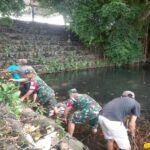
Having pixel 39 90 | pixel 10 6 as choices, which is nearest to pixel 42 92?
pixel 39 90

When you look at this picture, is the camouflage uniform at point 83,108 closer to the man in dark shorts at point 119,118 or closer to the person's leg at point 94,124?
the person's leg at point 94,124

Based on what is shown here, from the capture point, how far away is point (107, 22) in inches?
672

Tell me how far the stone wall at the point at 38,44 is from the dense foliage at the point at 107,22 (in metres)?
0.99

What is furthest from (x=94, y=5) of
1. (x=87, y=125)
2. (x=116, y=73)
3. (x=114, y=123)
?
(x=114, y=123)

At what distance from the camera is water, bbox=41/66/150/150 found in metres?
10.4

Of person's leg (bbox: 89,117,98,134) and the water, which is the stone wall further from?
person's leg (bbox: 89,117,98,134)

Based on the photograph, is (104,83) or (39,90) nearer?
(39,90)

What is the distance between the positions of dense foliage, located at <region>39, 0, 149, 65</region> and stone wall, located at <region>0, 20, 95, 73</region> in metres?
0.99

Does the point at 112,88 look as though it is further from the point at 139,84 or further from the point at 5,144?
the point at 5,144

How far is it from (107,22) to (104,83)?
551cm

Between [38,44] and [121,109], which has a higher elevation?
[38,44]

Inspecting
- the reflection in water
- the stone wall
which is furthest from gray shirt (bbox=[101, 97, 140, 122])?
the stone wall

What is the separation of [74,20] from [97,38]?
2.02 m

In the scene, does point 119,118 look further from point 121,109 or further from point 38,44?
point 38,44
